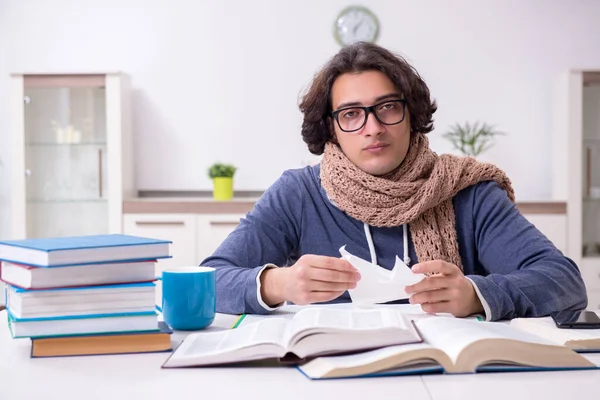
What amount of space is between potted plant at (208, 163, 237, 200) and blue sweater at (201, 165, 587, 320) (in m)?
2.19

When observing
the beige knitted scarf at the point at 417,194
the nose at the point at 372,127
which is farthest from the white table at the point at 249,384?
the nose at the point at 372,127

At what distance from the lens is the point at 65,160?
420cm

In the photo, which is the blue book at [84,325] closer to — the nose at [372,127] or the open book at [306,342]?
the open book at [306,342]

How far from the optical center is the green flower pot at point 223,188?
4090 millimetres

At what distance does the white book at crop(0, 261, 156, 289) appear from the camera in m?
1.04

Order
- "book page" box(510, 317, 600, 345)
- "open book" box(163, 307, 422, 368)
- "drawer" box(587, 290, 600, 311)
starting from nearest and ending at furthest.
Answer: "open book" box(163, 307, 422, 368), "book page" box(510, 317, 600, 345), "drawer" box(587, 290, 600, 311)

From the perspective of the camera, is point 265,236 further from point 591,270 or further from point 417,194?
point 591,270

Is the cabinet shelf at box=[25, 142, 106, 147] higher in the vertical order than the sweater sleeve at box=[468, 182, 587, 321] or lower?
higher

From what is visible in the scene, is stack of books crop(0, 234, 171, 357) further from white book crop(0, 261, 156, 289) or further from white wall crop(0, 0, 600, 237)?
white wall crop(0, 0, 600, 237)

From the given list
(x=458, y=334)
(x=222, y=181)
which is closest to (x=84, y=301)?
(x=458, y=334)

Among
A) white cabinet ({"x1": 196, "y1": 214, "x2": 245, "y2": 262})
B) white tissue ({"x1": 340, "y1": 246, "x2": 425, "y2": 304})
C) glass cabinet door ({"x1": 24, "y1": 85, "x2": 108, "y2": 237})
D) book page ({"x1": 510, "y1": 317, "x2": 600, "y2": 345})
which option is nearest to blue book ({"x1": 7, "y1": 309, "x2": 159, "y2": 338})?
white tissue ({"x1": 340, "y1": 246, "x2": 425, "y2": 304})

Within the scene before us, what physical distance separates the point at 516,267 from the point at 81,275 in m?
0.99

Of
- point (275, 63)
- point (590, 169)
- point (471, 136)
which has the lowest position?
point (590, 169)

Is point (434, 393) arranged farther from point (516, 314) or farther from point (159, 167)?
point (159, 167)
